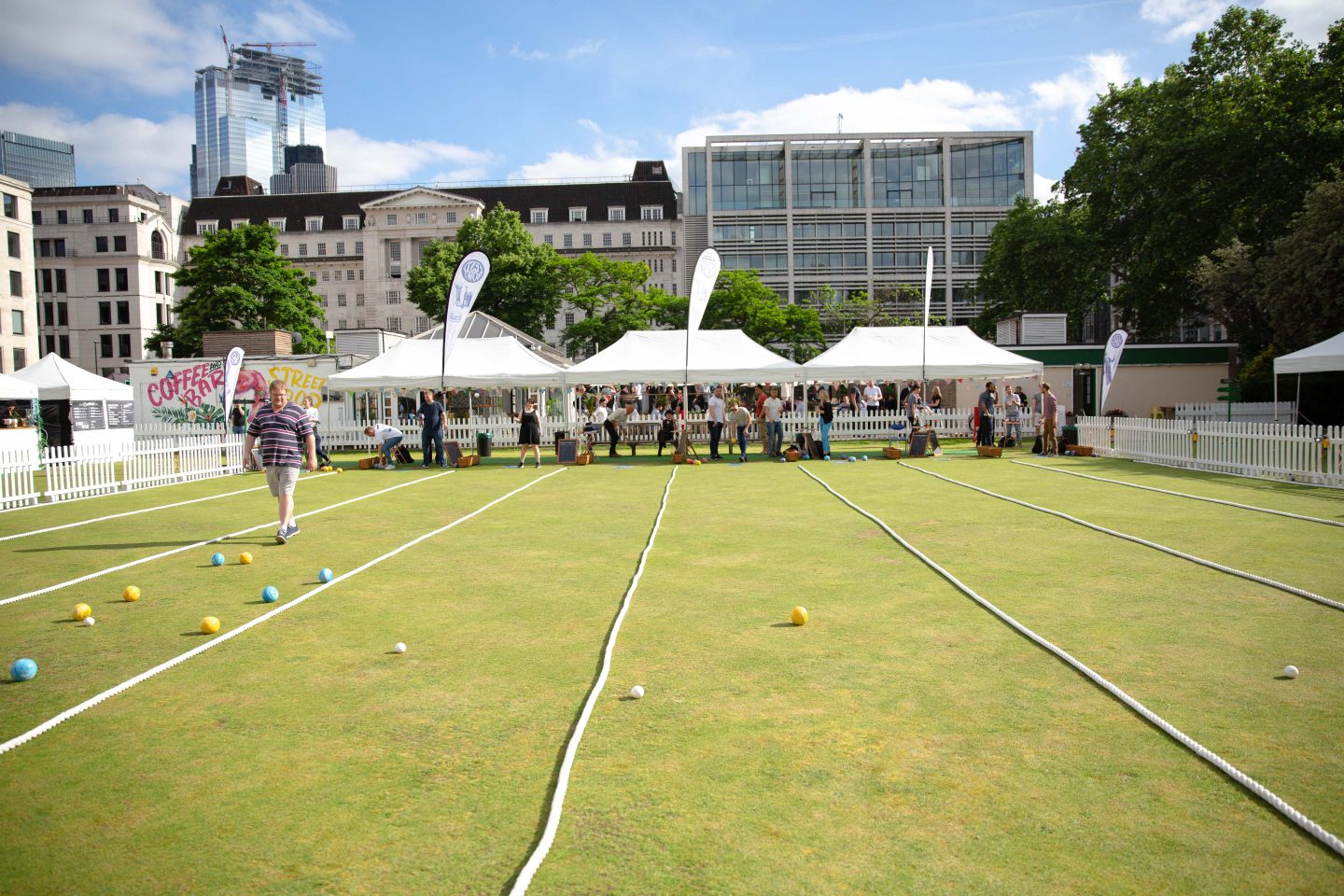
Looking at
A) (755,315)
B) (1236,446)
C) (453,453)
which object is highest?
(755,315)

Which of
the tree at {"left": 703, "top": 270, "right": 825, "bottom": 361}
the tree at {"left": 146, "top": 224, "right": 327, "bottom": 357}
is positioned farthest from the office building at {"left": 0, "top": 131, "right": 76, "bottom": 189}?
the tree at {"left": 703, "top": 270, "right": 825, "bottom": 361}

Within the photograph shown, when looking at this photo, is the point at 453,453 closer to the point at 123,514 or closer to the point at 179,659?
the point at 123,514

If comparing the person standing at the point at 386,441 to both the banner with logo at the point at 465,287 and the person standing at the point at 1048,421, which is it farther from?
the person standing at the point at 1048,421

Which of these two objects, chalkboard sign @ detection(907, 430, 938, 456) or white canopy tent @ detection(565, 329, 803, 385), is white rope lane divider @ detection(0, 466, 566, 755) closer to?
white canopy tent @ detection(565, 329, 803, 385)

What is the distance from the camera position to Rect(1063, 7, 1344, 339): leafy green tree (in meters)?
33.5

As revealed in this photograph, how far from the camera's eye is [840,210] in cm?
7894

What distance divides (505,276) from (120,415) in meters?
33.9

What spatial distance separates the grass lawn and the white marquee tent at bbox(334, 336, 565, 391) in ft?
51.9

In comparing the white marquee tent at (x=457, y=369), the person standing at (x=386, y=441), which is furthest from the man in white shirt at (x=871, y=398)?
the person standing at (x=386, y=441)

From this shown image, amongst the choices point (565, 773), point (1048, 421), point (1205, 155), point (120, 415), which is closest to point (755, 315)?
point (1205, 155)

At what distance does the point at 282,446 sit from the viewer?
11266 mm

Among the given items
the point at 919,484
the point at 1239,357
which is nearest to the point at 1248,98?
the point at 1239,357

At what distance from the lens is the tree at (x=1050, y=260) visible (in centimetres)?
4447

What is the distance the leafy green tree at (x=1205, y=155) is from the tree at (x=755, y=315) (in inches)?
831
